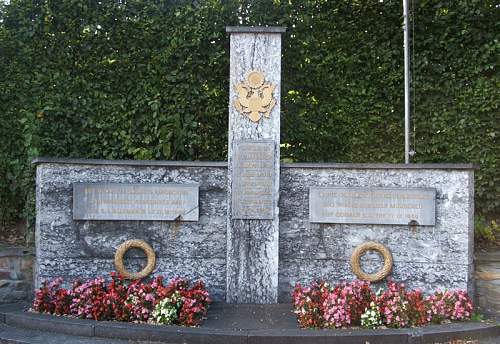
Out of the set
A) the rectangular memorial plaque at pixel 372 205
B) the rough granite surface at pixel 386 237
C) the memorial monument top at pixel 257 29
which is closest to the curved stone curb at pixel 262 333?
the rough granite surface at pixel 386 237

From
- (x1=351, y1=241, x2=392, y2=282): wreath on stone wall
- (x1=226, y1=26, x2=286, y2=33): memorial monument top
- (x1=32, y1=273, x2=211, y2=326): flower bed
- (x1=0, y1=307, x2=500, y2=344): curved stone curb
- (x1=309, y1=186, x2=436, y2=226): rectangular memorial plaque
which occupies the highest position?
(x1=226, y1=26, x2=286, y2=33): memorial monument top

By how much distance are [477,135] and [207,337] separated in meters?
4.55

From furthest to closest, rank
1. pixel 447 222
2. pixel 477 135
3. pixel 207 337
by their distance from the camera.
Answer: pixel 477 135 < pixel 447 222 < pixel 207 337

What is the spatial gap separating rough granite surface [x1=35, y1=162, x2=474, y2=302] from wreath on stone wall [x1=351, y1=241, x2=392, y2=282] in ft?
0.25

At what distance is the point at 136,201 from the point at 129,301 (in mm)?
1241

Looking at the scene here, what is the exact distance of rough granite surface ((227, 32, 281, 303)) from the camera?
6.24 m

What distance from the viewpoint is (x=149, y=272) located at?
6254mm

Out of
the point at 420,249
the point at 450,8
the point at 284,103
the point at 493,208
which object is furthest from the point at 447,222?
the point at 450,8

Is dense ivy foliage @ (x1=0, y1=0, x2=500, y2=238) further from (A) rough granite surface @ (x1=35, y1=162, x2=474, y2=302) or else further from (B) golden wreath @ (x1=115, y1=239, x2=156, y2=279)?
(B) golden wreath @ (x1=115, y1=239, x2=156, y2=279)

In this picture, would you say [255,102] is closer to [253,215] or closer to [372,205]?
[253,215]

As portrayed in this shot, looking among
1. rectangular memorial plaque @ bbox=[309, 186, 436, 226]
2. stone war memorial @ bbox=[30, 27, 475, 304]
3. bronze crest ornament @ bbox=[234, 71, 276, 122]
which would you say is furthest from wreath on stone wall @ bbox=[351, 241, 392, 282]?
bronze crest ornament @ bbox=[234, 71, 276, 122]

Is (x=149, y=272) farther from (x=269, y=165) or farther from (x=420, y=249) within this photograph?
(x=420, y=249)

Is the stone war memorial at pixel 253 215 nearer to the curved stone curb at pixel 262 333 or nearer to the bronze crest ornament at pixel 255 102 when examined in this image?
the bronze crest ornament at pixel 255 102

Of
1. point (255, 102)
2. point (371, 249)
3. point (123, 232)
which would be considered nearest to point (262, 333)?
point (371, 249)
